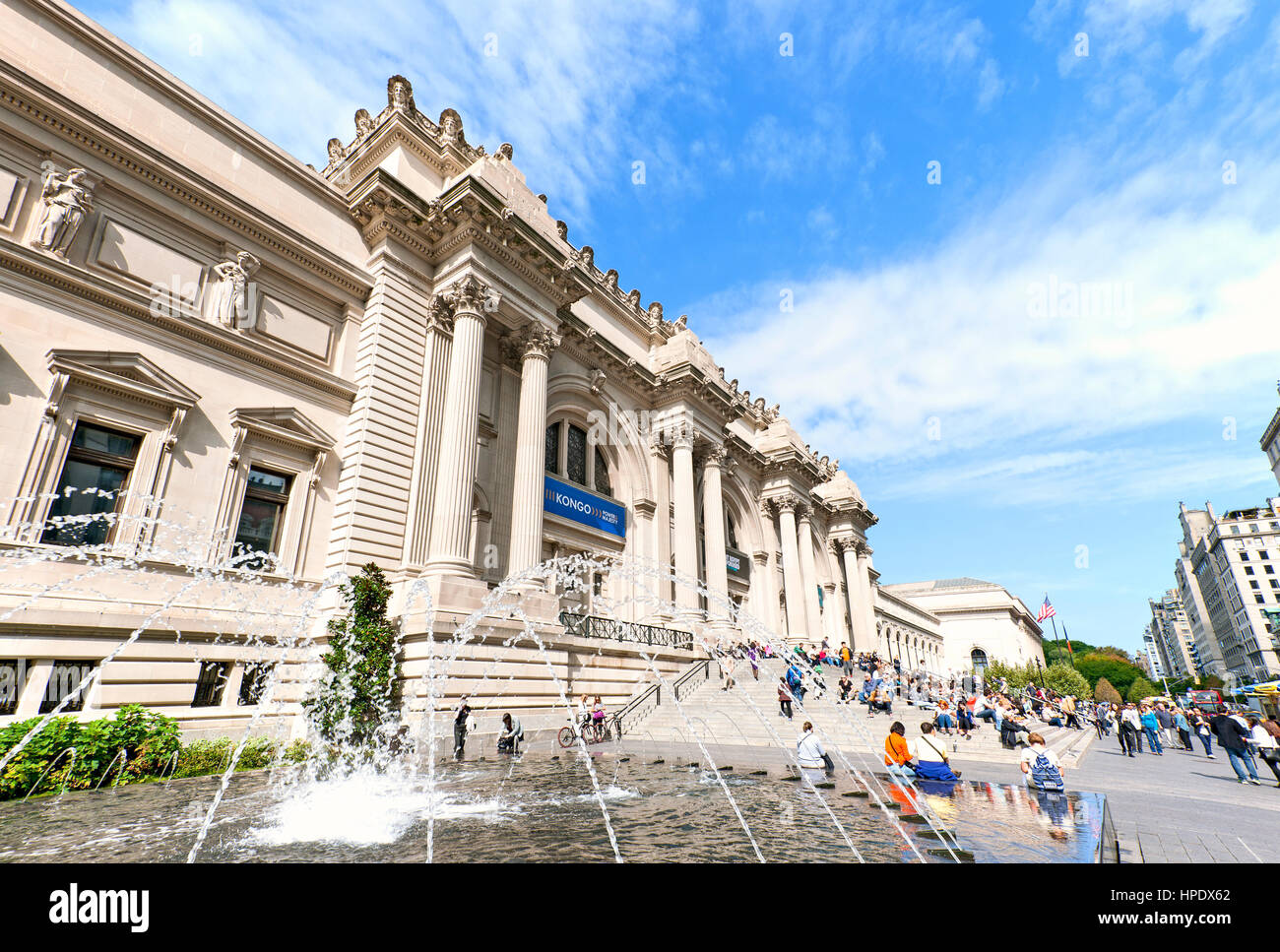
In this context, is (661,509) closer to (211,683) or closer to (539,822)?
(211,683)

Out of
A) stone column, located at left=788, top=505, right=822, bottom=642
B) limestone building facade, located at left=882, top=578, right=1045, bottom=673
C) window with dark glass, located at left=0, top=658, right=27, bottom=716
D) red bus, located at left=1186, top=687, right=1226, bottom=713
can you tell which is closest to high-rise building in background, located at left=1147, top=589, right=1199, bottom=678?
limestone building facade, located at left=882, top=578, right=1045, bottom=673

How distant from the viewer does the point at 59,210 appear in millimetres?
13820

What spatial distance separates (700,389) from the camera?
32375 millimetres

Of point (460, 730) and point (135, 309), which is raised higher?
point (135, 309)

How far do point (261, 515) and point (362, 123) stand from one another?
16.4m

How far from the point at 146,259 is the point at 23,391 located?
4.60 meters

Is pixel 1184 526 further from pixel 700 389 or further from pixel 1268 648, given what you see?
pixel 700 389

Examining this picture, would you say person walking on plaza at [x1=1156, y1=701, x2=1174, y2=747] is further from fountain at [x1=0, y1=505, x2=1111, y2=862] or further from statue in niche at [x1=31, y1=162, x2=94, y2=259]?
statue in niche at [x1=31, y1=162, x2=94, y2=259]

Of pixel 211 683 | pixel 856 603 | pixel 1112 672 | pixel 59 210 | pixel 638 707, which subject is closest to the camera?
pixel 59 210

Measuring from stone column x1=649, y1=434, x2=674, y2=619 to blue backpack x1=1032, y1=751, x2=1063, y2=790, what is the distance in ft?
64.4

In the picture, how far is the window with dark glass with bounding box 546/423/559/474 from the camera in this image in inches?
1089

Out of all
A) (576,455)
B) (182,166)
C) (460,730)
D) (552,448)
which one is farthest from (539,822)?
(576,455)

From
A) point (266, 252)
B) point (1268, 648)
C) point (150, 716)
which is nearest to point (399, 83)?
point (266, 252)

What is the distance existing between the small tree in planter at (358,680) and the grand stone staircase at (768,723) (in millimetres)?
7190
